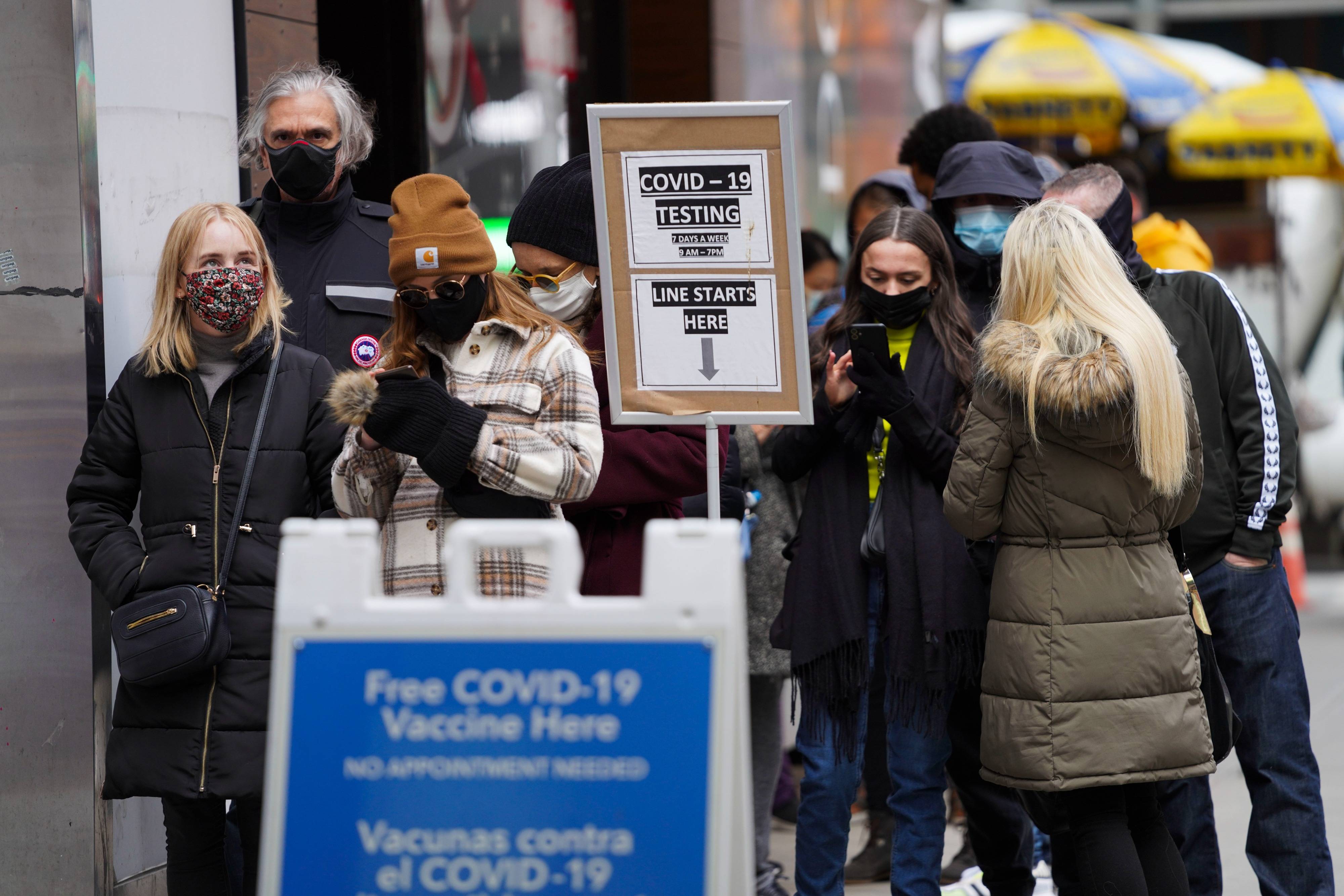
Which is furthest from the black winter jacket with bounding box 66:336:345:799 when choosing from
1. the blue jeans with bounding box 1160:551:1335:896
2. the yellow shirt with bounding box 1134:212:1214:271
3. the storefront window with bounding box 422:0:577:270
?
the yellow shirt with bounding box 1134:212:1214:271

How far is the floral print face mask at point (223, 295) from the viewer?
12.4ft

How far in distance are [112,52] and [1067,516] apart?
2.83 m

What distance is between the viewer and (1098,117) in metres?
12.7

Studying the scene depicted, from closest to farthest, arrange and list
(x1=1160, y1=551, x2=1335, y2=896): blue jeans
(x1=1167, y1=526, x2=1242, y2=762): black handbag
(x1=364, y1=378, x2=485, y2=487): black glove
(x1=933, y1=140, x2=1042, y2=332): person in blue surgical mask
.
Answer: (x1=364, y1=378, x2=485, y2=487): black glove, (x1=1167, y1=526, x2=1242, y2=762): black handbag, (x1=1160, y1=551, x2=1335, y2=896): blue jeans, (x1=933, y1=140, x2=1042, y2=332): person in blue surgical mask

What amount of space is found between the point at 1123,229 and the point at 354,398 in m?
2.37

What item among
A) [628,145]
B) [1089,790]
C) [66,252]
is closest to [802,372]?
[628,145]

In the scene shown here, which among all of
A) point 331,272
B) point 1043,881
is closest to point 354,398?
point 331,272

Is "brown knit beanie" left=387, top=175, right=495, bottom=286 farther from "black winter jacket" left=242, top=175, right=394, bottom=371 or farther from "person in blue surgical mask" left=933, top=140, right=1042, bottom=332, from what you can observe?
"person in blue surgical mask" left=933, top=140, right=1042, bottom=332

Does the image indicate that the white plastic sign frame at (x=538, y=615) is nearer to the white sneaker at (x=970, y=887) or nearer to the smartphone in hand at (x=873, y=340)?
the smartphone in hand at (x=873, y=340)

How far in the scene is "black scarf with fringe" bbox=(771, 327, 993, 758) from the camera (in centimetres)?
416

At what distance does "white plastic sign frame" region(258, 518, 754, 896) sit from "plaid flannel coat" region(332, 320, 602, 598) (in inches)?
24.1

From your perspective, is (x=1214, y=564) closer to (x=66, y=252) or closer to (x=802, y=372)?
(x=802, y=372)

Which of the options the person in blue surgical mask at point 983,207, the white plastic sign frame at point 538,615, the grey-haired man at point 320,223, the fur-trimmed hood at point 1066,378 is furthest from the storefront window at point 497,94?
the white plastic sign frame at point 538,615

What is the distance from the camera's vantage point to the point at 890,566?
165 inches
